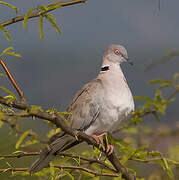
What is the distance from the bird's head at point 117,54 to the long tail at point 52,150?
94 centimetres

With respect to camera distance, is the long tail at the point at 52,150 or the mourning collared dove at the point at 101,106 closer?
the long tail at the point at 52,150

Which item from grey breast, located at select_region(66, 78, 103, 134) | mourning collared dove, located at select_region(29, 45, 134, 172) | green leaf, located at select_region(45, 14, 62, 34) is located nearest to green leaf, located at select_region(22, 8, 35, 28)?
green leaf, located at select_region(45, 14, 62, 34)

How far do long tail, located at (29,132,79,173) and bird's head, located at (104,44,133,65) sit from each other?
36.8 inches

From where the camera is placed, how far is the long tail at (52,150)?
→ 6.09 feet

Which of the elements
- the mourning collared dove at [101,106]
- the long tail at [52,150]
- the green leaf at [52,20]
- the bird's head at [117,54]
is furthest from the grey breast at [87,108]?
the green leaf at [52,20]

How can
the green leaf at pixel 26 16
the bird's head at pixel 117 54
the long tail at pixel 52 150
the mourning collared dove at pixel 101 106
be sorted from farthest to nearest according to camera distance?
the bird's head at pixel 117 54, the mourning collared dove at pixel 101 106, the long tail at pixel 52 150, the green leaf at pixel 26 16

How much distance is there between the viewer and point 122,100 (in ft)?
7.85

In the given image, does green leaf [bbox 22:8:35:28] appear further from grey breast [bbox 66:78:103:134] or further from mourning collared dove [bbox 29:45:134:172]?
grey breast [bbox 66:78:103:134]

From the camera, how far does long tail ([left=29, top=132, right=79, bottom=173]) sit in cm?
186

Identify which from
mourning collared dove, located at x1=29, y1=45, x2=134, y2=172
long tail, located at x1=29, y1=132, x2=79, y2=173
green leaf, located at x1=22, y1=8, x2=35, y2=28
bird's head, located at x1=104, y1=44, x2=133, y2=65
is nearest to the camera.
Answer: green leaf, located at x1=22, y1=8, x2=35, y2=28

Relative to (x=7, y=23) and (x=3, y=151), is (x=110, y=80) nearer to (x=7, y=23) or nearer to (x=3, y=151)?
(x=3, y=151)

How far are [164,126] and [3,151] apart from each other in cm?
171

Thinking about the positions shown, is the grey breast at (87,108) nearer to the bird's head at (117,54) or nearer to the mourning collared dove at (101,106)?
the mourning collared dove at (101,106)

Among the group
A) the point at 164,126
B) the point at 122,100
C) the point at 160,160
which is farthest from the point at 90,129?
the point at 164,126
